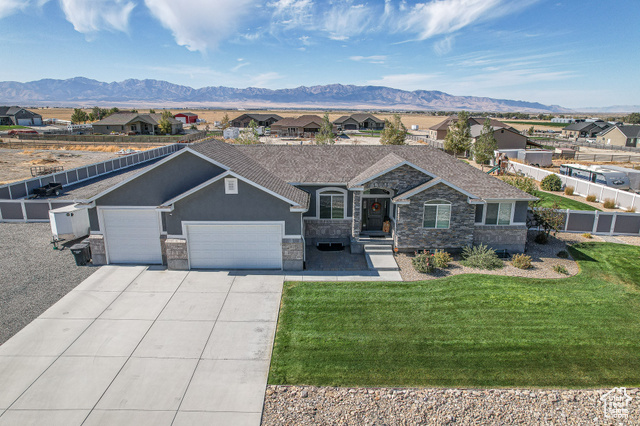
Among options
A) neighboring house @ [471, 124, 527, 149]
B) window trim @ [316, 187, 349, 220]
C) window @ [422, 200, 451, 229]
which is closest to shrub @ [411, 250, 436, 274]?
A: window @ [422, 200, 451, 229]

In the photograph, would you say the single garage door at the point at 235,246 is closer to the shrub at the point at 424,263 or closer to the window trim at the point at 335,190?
the window trim at the point at 335,190

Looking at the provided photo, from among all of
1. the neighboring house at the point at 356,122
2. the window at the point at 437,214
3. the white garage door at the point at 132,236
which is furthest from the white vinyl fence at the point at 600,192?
the neighboring house at the point at 356,122

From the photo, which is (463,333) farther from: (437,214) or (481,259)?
(437,214)

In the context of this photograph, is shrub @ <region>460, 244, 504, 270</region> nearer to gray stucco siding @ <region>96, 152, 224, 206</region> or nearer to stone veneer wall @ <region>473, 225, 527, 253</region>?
stone veneer wall @ <region>473, 225, 527, 253</region>

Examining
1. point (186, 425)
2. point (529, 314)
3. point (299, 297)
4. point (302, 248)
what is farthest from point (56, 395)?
point (529, 314)

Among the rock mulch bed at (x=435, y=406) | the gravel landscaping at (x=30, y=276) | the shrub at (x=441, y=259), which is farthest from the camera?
the shrub at (x=441, y=259)

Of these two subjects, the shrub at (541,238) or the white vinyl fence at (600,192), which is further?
the white vinyl fence at (600,192)

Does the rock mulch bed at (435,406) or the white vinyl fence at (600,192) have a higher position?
the white vinyl fence at (600,192)
